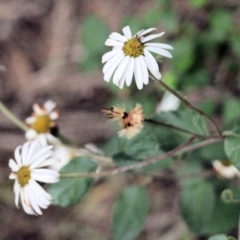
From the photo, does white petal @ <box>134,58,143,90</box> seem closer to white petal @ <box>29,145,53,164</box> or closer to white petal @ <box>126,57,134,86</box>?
white petal @ <box>126,57,134,86</box>

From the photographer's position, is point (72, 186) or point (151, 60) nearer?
point (151, 60)

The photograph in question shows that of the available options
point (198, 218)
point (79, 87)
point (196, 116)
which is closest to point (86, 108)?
point (79, 87)

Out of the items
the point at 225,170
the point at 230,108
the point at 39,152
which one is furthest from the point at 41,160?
the point at 230,108

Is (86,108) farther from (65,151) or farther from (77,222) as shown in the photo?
(65,151)

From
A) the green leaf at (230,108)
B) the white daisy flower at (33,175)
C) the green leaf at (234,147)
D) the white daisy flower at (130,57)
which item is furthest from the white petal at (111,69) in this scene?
the green leaf at (230,108)

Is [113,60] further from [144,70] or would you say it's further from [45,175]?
[45,175]

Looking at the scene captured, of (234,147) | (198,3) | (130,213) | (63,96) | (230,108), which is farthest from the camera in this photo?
(63,96)
